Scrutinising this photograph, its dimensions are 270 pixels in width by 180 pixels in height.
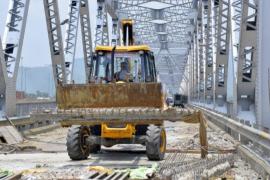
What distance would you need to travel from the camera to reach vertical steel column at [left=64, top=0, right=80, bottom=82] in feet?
92.4

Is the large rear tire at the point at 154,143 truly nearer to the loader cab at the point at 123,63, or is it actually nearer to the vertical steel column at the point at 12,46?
the loader cab at the point at 123,63

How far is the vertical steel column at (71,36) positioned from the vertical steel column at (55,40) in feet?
2.30

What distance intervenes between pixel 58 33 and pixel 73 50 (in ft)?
8.34

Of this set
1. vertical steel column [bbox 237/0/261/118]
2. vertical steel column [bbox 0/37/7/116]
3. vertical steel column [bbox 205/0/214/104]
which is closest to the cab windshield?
vertical steel column [bbox 237/0/261/118]

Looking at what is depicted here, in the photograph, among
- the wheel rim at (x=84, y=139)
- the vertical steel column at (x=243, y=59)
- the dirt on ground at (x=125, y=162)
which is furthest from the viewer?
the vertical steel column at (x=243, y=59)

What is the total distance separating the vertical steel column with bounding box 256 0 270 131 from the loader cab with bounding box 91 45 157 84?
13.1 feet

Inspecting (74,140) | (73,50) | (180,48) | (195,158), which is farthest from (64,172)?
(180,48)

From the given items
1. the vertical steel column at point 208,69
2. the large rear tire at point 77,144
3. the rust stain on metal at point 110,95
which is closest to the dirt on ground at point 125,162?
the large rear tire at point 77,144

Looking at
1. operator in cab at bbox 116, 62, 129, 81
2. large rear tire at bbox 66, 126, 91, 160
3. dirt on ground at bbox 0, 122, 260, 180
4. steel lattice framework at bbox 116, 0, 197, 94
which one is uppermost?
steel lattice framework at bbox 116, 0, 197, 94

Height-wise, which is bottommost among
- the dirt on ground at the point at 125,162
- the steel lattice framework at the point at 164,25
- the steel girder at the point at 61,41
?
the dirt on ground at the point at 125,162

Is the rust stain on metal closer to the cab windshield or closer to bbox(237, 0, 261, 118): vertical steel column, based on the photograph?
the cab windshield

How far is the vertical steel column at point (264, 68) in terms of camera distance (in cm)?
946

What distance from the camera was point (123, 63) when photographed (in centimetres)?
1338

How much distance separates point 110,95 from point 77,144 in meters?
1.36
